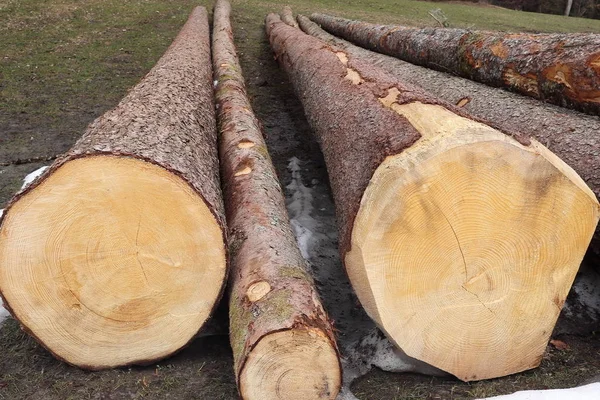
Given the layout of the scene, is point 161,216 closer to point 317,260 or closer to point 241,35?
point 317,260

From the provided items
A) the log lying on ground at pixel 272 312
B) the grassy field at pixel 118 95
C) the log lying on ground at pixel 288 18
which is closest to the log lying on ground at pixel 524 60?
the grassy field at pixel 118 95

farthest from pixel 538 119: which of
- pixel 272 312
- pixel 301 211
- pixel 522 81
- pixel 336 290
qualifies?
pixel 272 312

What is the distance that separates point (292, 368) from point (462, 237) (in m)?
0.94

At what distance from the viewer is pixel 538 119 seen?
336cm

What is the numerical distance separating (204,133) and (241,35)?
26.0 ft

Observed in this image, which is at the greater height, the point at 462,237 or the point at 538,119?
the point at 538,119

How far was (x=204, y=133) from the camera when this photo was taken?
3.49 meters

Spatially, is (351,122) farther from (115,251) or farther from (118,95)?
(118,95)

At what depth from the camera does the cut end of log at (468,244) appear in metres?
2.22

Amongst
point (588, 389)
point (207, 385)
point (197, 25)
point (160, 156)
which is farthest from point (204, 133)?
point (197, 25)

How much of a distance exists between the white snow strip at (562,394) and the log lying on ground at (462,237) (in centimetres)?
22

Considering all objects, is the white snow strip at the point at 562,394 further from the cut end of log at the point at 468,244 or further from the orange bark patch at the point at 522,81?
the orange bark patch at the point at 522,81

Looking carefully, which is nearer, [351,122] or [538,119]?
[351,122]

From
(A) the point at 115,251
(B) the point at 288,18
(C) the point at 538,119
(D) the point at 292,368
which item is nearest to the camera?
(D) the point at 292,368
